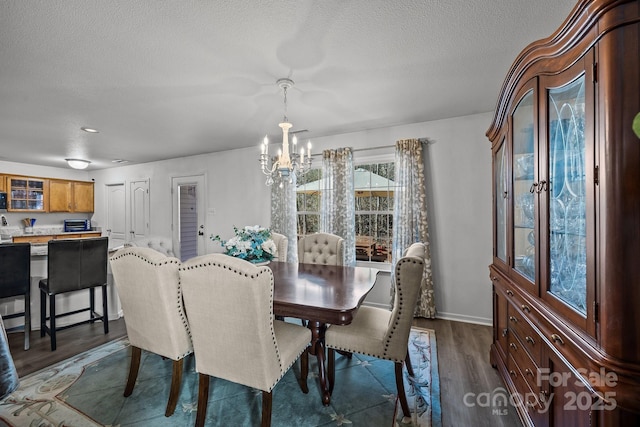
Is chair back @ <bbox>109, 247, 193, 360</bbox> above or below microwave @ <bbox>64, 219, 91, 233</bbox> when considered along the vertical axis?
below

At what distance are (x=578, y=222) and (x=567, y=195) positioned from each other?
5.5 inches

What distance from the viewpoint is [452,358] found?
242cm

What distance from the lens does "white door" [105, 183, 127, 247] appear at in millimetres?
6430

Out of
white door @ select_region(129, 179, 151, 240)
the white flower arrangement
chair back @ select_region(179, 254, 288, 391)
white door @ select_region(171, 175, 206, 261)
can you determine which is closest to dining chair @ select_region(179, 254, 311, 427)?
chair back @ select_region(179, 254, 288, 391)

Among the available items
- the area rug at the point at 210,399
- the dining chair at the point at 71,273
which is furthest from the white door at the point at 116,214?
the area rug at the point at 210,399

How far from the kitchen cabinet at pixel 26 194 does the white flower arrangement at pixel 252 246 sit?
5.98 meters

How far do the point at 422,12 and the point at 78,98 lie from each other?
3.13m

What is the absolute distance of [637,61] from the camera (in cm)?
81

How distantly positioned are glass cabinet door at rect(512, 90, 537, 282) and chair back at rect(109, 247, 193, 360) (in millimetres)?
2058

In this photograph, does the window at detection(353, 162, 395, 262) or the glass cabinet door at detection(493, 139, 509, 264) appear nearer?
the glass cabinet door at detection(493, 139, 509, 264)

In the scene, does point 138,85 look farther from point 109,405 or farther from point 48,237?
point 48,237

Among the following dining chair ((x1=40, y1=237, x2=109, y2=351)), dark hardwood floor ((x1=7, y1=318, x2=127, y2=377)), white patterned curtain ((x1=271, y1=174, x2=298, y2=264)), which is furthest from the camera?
white patterned curtain ((x1=271, y1=174, x2=298, y2=264))

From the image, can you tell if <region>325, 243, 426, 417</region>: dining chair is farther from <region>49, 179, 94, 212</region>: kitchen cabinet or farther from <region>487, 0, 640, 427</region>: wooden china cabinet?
<region>49, 179, 94, 212</region>: kitchen cabinet

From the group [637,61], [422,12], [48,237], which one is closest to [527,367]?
[637,61]
